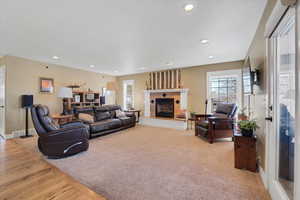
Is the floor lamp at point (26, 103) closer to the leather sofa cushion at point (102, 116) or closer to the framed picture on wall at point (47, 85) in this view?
the framed picture on wall at point (47, 85)

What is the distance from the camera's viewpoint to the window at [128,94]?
7.21 meters

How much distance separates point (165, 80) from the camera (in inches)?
238

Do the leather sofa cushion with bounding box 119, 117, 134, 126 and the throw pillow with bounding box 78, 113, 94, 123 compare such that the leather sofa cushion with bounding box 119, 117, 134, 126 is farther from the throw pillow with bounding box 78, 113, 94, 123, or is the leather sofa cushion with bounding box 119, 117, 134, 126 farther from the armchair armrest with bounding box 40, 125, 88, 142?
the armchair armrest with bounding box 40, 125, 88, 142

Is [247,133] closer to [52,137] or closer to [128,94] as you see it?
[52,137]

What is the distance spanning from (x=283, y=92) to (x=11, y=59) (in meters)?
6.17

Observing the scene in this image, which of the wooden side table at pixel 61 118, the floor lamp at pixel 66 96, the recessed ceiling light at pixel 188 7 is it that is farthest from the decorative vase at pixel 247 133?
the floor lamp at pixel 66 96

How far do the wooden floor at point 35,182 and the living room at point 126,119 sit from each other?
1 cm

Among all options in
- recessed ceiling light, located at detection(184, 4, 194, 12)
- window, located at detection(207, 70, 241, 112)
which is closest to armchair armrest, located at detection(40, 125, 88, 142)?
recessed ceiling light, located at detection(184, 4, 194, 12)

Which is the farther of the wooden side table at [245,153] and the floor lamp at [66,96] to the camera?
the floor lamp at [66,96]

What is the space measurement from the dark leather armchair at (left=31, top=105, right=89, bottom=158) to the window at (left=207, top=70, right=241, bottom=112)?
450 cm

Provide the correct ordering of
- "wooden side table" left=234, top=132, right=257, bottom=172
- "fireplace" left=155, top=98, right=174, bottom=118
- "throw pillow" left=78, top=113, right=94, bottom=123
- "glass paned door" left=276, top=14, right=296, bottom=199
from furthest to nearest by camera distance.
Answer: "fireplace" left=155, top=98, right=174, bottom=118 → "throw pillow" left=78, top=113, right=94, bottom=123 → "wooden side table" left=234, top=132, right=257, bottom=172 → "glass paned door" left=276, top=14, right=296, bottom=199

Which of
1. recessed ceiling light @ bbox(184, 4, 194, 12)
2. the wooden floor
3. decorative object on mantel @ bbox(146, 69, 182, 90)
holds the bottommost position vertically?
the wooden floor

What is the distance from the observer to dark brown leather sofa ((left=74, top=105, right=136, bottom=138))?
3956mm

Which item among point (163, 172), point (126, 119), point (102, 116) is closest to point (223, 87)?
point (126, 119)
